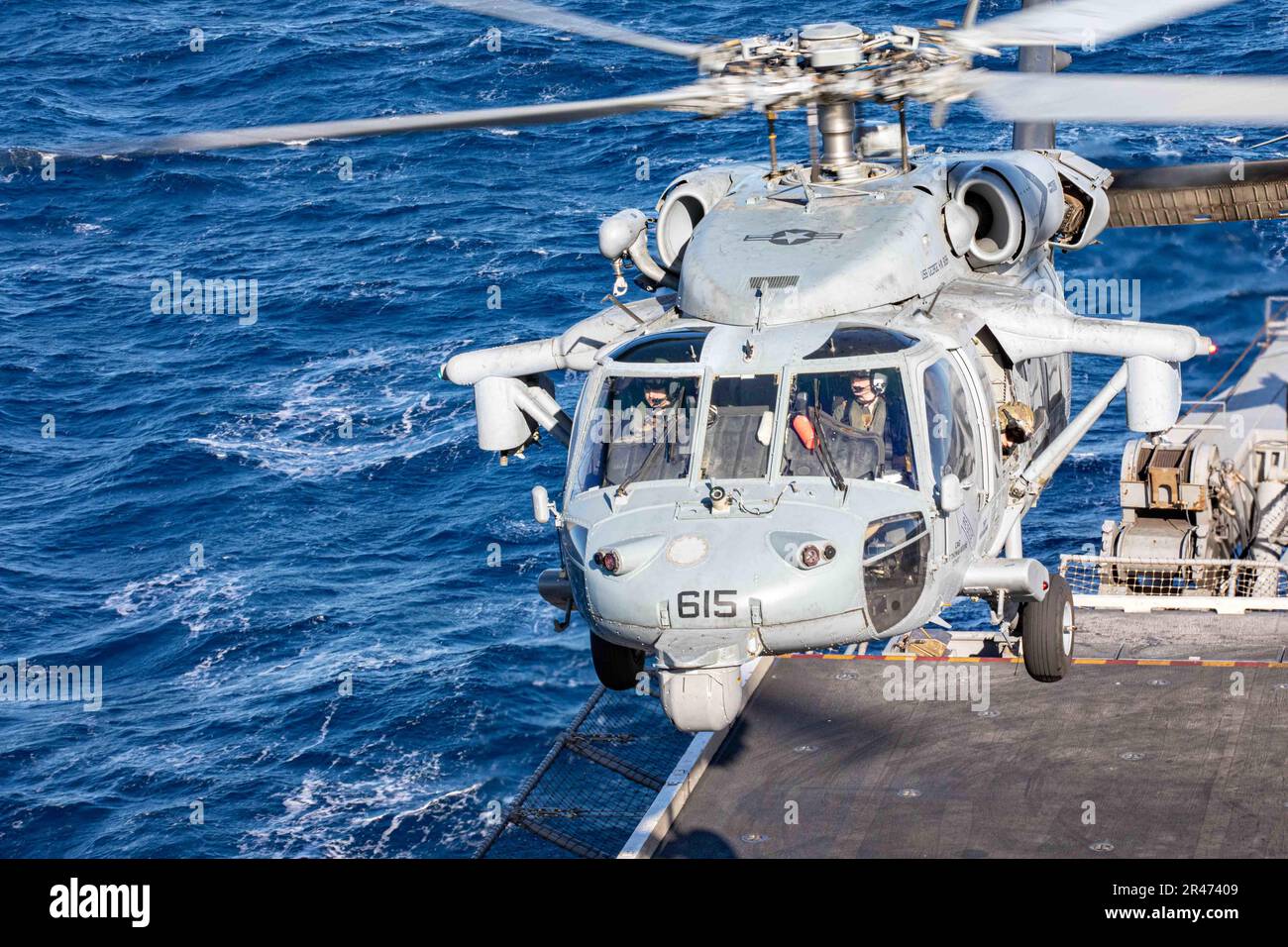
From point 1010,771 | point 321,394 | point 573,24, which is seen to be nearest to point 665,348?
point 573,24

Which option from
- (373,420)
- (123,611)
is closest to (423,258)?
(373,420)

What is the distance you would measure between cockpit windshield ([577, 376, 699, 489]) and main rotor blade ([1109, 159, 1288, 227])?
45.0ft

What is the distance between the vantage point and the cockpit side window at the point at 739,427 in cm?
1784

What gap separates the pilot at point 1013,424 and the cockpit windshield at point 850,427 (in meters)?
3.40

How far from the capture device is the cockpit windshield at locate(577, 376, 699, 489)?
18125 mm

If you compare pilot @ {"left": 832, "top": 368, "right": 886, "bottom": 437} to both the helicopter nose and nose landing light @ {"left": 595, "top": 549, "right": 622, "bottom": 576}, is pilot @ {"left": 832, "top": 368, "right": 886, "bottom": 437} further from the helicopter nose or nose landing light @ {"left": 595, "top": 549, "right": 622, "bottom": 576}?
nose landing light @ {"left": 595, "top": 549, "right": 622, "bottom": 576}

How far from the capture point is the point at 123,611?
4591 centimetres

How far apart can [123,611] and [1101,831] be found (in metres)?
30.4

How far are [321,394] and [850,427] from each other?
38296 mm

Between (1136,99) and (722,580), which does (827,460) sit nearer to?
(722,580)

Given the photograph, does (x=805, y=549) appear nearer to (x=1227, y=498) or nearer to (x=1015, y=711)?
(x=1015, y=711)

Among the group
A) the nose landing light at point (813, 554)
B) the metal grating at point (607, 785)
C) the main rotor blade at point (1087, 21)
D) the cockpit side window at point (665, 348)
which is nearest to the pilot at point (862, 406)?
the cockpit side window at point (665, 348)

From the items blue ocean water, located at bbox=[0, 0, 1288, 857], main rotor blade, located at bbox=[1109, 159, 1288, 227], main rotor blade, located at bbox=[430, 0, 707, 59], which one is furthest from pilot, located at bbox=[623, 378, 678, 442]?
blue ocean water, located at bbox=[0, 0, 1288, 857]

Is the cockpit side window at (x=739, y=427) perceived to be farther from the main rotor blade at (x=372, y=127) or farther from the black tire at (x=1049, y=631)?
the black tire at (x=1049, y=631)
